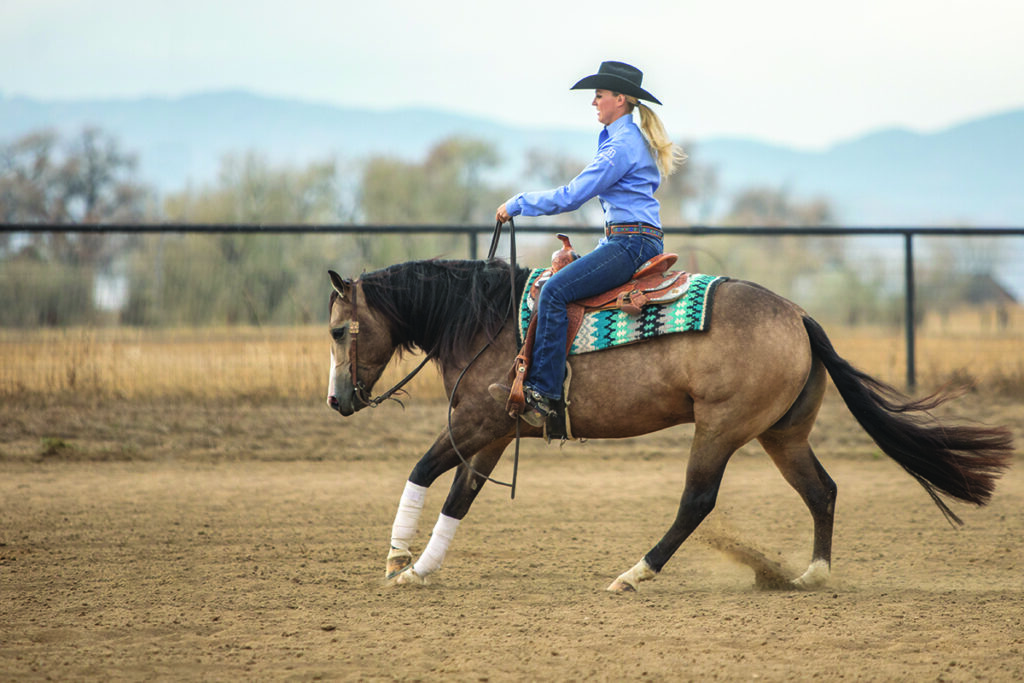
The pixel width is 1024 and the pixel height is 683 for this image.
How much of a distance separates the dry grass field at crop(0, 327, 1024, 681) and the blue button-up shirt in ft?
6.48

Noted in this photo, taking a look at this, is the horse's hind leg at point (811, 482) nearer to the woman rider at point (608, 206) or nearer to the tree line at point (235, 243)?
the woman rider at point (608, 206)

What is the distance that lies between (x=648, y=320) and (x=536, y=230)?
5.51m

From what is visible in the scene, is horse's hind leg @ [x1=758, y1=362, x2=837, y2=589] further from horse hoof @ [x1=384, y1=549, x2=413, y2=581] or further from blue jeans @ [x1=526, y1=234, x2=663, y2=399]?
horse hoof @ [x1=384, y1=549, x2=413, y2=581]

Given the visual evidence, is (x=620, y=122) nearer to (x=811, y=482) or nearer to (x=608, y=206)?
(x=608, y=206)

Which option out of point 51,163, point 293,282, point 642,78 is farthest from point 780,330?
point 51,163

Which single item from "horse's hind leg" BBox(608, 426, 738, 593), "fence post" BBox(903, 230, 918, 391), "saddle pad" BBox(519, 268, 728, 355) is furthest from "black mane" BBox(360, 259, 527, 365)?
"fence post" BBox(903, 230, 918, 391)

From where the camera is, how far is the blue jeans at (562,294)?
480cm

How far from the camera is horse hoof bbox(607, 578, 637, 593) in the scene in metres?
4.82

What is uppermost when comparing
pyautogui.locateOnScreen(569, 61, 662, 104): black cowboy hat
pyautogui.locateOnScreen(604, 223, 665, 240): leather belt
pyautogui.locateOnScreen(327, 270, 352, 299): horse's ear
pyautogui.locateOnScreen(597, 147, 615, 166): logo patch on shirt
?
pyautogui.locateOnScreen(569, 61, 662, 104): black cowboy hat

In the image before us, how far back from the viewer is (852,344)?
11977 mm

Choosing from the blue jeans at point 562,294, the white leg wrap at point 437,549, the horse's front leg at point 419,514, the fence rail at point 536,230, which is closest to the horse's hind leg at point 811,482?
the blue jeans at point 562,294

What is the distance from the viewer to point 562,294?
483 cm

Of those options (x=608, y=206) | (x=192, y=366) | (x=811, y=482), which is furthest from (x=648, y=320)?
(x=192, y=366)

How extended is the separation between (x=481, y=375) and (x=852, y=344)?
8251 mm
